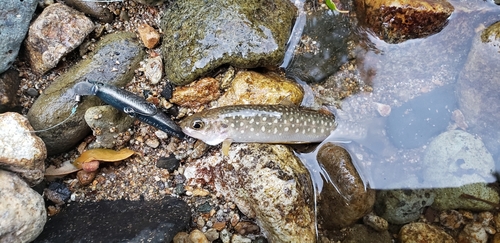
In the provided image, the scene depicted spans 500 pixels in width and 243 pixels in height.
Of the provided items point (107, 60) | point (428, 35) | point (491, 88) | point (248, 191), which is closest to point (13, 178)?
point (107, 60)

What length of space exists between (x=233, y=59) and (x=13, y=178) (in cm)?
273

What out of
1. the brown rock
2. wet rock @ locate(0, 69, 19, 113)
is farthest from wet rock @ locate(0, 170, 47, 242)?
the brown rock

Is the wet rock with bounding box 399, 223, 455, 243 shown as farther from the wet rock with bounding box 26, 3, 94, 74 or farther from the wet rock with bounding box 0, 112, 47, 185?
the wet rock with bounding box 26, 3, 94, 74

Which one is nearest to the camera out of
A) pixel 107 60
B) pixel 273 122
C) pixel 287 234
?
pixel 287 234

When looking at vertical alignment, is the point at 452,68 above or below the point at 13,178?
above

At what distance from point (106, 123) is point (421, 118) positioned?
4045 mm

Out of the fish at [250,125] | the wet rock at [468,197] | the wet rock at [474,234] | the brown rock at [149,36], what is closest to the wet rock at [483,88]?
the wet rock at [468,197]

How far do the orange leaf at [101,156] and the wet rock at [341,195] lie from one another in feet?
8.20

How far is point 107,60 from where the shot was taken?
4.95 m

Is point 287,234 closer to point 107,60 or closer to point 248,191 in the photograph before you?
point 248,191

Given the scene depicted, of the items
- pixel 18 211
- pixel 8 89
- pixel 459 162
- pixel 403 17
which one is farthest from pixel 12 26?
pixel 459 162

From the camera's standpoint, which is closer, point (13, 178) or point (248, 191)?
point (13, 178)

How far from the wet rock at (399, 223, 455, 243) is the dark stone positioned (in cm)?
297

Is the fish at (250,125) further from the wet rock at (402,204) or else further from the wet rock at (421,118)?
the wet rock at (402,204)
